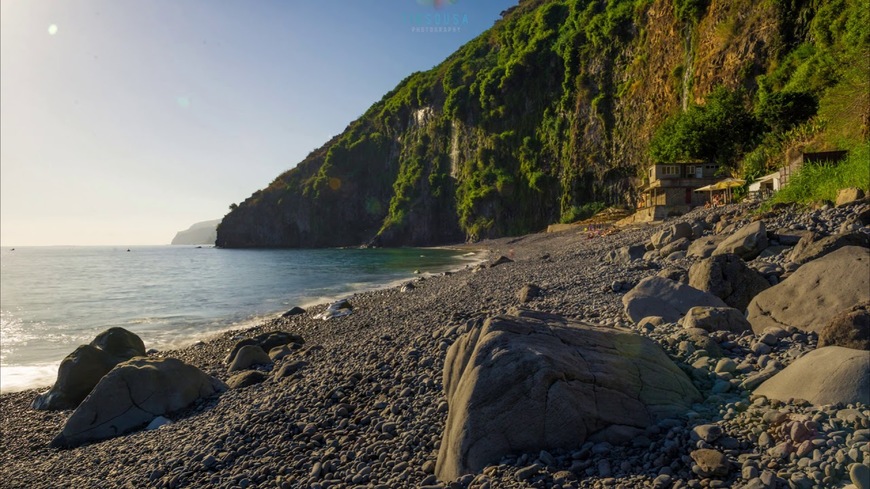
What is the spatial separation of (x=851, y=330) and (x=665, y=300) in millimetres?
3111

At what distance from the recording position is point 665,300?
765 cm

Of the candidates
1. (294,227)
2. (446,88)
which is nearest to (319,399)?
(446,88)

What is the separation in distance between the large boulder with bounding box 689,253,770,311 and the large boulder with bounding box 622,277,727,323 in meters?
0.48

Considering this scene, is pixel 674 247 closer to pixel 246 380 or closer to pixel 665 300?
pixel 665 300

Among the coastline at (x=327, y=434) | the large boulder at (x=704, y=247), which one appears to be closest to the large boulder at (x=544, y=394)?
the coastline at (x=327, y=434)

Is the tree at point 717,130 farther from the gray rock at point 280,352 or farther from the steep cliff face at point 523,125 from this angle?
the gray rock at point 280,352

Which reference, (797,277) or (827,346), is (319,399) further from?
(797,277)

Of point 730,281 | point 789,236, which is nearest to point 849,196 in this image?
point 789,236

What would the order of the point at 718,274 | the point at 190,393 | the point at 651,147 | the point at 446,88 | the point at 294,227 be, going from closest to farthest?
the point at 718,274 → the point at 190,393 → the point at 651,147 → the point at 446,88 → the point at 294,227

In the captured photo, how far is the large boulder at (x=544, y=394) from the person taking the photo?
4.25 meters

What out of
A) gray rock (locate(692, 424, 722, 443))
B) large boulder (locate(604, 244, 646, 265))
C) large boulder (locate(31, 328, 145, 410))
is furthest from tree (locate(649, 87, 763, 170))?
large boulder (locate(31, 328, 145, 410))

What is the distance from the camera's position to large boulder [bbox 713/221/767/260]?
10547mm

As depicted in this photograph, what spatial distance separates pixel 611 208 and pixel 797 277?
50.4 meters

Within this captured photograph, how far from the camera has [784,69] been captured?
1288 inches
